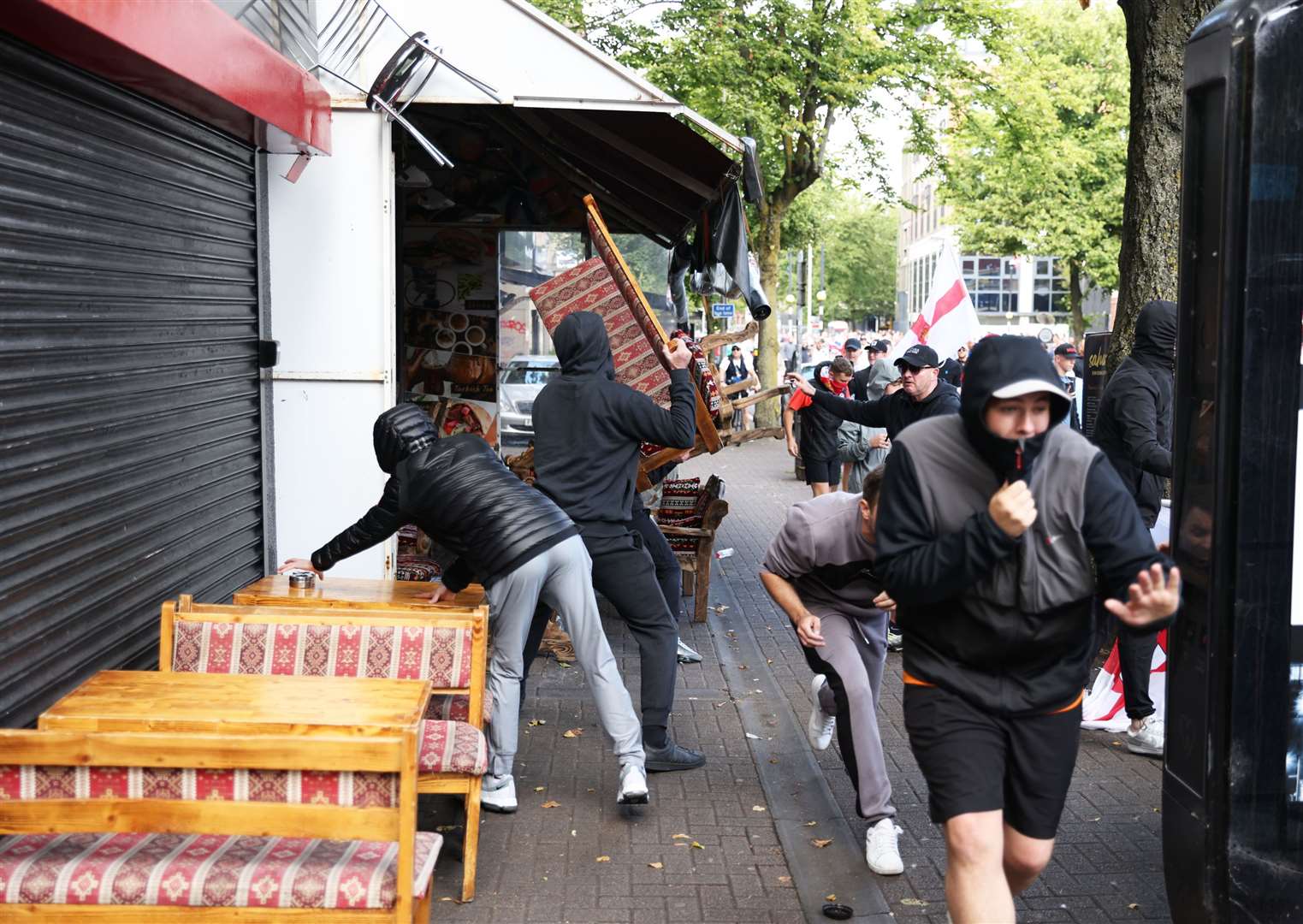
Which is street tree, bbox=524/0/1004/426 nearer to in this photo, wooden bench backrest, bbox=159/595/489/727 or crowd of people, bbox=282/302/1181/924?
crowd of people, bbox=282/302/1181/924

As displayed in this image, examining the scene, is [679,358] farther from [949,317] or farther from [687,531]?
[949,317]

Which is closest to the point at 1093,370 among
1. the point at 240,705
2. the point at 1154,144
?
the point at 1154,144

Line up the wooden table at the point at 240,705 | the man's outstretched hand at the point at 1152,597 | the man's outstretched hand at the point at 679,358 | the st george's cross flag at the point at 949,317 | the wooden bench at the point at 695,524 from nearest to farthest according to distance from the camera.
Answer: the man's outstretched hand at the point at 1152,597 < the wooden table at the point at 240,705 < the man's outstretched hand at the point at 679,358 < the wooden bench at the point at 695,524 < the st george's cross flag at the point at 949,317

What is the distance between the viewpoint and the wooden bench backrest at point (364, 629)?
16.2ft

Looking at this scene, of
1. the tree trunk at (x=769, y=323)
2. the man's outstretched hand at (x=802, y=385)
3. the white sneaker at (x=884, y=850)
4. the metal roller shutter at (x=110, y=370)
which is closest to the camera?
the metal roller shutter at (x=110, y=370)

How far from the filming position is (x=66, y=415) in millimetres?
4918

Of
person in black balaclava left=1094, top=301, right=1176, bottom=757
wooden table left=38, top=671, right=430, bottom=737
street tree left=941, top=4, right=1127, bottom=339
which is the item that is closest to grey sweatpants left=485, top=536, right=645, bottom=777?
wooden table left=38, top=671, right=430, bottom=737

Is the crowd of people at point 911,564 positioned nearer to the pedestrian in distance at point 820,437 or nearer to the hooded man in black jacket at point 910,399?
the hooded man in black jacket at point 910,399

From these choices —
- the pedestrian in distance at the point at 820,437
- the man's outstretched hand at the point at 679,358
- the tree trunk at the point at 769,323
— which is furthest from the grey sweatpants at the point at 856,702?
the tree trunk at the point at 769,323

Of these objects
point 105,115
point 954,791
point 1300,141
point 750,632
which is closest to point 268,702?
point 954,791

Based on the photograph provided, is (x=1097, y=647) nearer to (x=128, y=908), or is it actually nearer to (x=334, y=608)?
(x=334, y=608)

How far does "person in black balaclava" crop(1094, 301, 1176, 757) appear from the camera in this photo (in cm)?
644

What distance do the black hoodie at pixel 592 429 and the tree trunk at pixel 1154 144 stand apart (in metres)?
3.74

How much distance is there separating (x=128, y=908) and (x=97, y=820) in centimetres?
23
